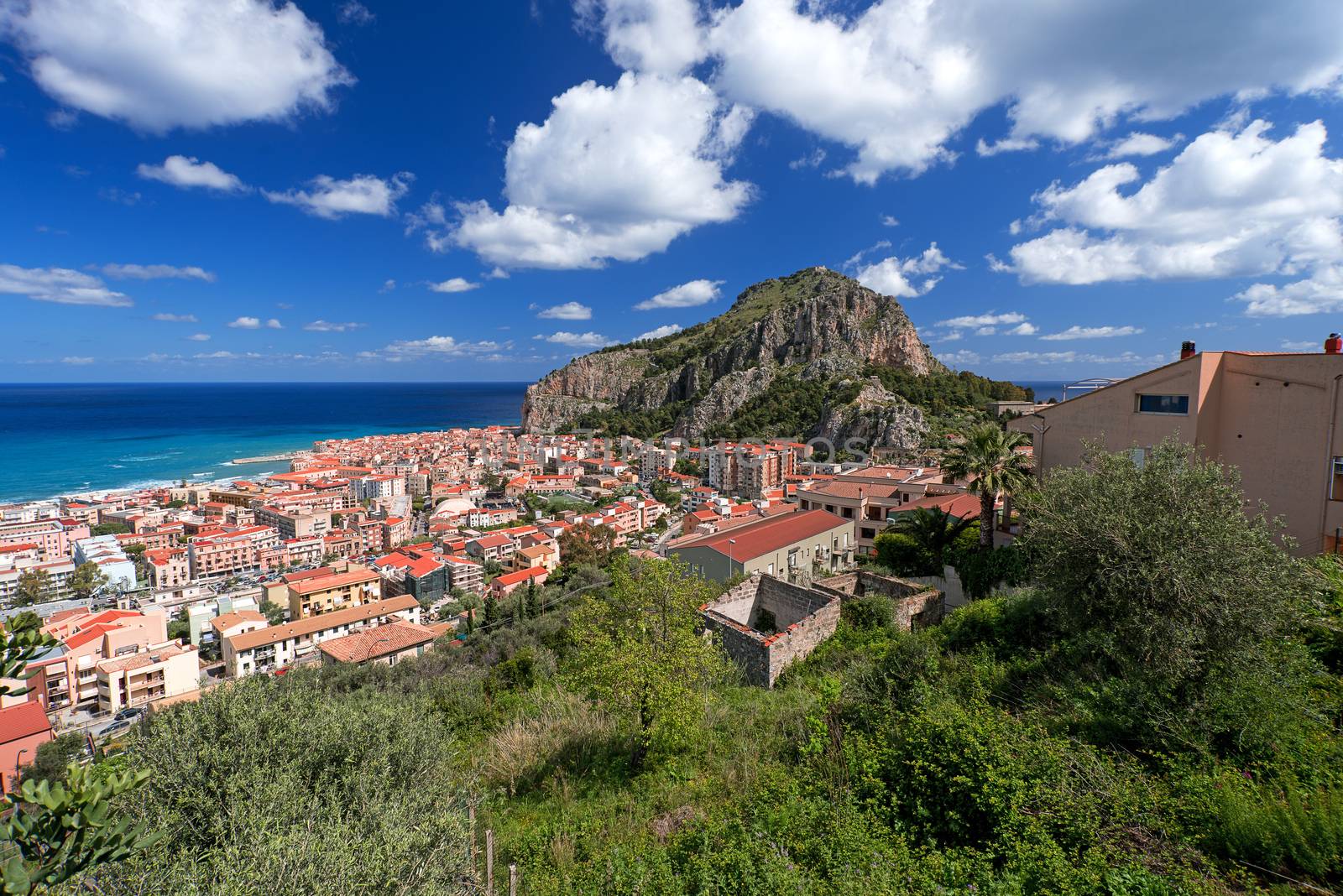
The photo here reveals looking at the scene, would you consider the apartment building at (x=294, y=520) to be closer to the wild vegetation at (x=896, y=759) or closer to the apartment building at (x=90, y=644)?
the apartment building at (x=90, y=644)

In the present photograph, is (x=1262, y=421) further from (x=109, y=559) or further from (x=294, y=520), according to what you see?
(x=294, y=520)

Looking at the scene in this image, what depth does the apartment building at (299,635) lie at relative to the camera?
31.5 meters

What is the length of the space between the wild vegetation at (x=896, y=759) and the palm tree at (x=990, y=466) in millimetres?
5262

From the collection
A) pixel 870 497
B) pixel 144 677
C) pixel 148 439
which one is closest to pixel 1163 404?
pixel 870 497

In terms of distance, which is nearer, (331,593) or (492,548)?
(331,593)

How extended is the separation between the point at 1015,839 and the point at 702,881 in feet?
7.72

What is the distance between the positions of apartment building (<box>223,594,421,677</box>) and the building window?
37065 millimetres

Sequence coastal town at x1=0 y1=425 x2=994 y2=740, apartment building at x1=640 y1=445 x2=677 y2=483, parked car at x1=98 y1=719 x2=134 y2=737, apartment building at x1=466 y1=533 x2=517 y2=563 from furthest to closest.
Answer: apartment building at x1=640 y1=445 x2=677 y2=483, apartment building at x1=466 y1=533 x2=517 y2=563, coastal town at x1=0 y1=425 x2=994 y2=740, parked car at x1=98 y1=719 x2=134 y2=737

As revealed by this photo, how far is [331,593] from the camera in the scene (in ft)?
131

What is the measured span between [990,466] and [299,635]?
38.3m

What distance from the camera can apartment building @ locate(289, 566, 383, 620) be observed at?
128 ft

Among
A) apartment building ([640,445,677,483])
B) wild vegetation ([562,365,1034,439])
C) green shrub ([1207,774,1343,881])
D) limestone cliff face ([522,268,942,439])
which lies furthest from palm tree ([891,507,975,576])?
limestone cliff face ([522,268,942,439])

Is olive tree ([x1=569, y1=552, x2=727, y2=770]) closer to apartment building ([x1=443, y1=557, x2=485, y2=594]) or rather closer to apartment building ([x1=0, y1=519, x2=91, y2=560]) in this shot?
apartment building ([x1=443, y1=557, x2=485, y2=594])

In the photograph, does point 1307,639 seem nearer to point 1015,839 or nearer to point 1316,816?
point 1316,816
